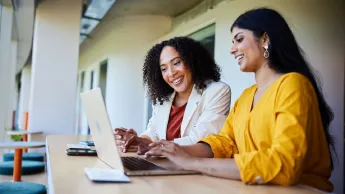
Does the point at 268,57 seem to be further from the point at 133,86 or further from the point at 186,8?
the point at 133,86

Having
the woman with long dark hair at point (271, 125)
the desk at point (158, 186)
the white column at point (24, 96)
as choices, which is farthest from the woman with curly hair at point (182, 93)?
the white column at point (24, 96)

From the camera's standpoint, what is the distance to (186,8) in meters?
6.22

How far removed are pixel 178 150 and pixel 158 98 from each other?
3.91 ft

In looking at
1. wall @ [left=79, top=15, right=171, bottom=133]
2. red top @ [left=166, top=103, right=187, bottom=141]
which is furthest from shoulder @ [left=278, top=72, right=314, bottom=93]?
wall @ [left=79, top=15, right=171, bottom=133]

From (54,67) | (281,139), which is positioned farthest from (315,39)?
(54,67)

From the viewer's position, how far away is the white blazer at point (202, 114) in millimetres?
1899

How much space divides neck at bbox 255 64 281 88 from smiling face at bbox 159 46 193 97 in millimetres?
824

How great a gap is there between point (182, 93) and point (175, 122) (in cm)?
23

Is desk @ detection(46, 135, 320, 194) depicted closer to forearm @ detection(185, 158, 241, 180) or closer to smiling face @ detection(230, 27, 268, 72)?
forearm @ detection(185, 158, 241, 180)

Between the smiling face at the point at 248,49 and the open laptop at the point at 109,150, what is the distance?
541mm

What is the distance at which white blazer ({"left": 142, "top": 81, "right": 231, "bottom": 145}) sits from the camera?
1.90m

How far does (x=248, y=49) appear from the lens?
1441 mm

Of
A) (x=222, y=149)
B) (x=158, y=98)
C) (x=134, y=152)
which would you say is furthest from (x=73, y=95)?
(x=222, y=149)

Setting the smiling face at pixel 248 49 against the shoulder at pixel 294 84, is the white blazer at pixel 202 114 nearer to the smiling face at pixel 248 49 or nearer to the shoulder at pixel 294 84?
the smiling face at pixel 248 49
